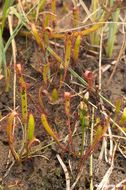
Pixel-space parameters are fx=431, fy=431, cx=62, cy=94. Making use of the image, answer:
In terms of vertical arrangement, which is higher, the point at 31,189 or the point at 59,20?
the point at 59,20

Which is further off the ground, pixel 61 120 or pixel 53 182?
pixel 61 120

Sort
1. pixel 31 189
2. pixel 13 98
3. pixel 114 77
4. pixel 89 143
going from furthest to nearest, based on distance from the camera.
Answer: pixel 114 77
pixel 13 98
pixel 89 143
pixel 31 189

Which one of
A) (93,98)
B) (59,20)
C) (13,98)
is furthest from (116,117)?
(59,20)

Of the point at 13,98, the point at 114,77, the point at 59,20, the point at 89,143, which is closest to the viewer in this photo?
the point at 89,143

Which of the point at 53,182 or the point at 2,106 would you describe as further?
the point at 2,106

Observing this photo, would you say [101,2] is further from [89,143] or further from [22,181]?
[22,181]

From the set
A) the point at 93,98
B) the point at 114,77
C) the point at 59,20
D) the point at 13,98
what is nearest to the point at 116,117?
the point at 93,98

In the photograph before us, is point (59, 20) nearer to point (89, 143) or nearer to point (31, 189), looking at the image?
point (89, 143)

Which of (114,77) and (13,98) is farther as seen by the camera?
(114,77)

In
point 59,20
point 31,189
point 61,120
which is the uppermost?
point 59,20
